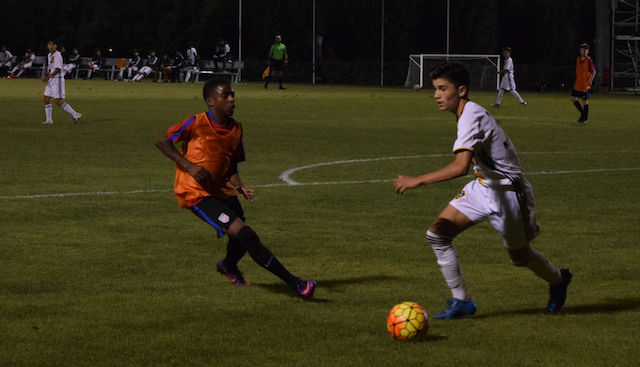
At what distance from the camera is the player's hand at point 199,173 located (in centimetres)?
633

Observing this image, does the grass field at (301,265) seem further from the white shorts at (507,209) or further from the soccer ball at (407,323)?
the white shorts at (507,209)

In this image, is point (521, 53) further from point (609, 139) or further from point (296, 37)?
point (609, 139)

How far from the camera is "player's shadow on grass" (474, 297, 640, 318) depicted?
6000 millimetres

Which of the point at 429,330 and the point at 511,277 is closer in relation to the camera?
the point at 429,330

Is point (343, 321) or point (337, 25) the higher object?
point (337, 25)

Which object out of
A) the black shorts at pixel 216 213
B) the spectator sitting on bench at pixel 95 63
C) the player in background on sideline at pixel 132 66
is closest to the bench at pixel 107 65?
the spectator sitting on bench at pixel 95 63

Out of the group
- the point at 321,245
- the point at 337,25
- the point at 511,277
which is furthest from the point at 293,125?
the point at 337,25

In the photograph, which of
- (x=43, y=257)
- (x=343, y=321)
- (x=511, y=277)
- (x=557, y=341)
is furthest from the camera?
(x=43, y=257)

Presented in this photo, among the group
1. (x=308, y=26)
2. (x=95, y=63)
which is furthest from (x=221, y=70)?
(x=308, y=26)

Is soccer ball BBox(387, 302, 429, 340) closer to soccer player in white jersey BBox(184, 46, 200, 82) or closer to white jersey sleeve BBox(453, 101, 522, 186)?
white jersey sleeve BBox(453, 101, 522, 186)

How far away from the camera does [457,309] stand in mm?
5789

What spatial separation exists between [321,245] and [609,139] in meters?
12.3

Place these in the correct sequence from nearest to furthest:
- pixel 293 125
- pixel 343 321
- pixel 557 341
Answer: pixel 557 341 → pixel 343 321 → pixel 293 125

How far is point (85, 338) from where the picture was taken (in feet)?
17.7
